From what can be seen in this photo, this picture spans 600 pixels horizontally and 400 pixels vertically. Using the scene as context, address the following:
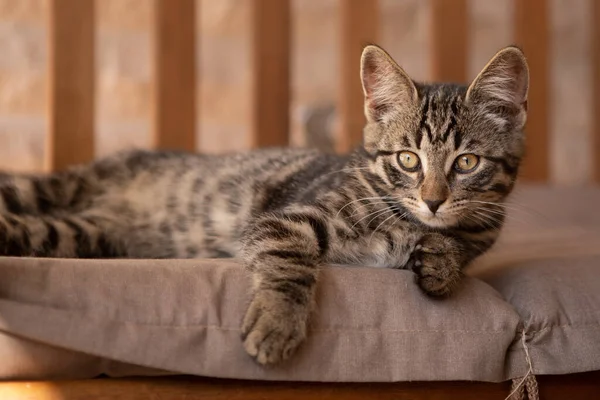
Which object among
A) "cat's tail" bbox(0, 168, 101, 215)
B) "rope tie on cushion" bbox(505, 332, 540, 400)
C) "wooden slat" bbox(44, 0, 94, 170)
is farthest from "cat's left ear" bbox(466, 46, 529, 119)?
"wooden slat" bbox(44, 0, 94, 170)

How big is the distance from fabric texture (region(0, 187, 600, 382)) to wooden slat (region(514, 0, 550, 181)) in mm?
1361

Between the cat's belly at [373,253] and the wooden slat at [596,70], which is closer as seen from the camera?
the cat's belly at [373,253]

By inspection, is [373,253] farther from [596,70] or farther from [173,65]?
[596,70]

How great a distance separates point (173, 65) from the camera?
2.34 metres

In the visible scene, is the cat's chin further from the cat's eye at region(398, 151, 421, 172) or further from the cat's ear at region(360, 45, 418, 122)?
the cat's ear at region(360, 45, 418, 122)

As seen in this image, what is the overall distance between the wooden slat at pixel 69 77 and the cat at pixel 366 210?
341mm

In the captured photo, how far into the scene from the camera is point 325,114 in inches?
123

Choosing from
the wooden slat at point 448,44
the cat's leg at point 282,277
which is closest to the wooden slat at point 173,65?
the wooden slat at point 448,44

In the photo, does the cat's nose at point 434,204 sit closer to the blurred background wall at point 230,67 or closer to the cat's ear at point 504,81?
the cat's ear at point 504,81

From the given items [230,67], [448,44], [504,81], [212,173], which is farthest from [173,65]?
[504,81]

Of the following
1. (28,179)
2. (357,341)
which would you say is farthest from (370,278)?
(28,179)

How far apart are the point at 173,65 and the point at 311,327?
1324mm

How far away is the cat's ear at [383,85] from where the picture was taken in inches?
60.0

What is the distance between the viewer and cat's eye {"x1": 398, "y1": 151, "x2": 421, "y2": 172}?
1477 millimetres
